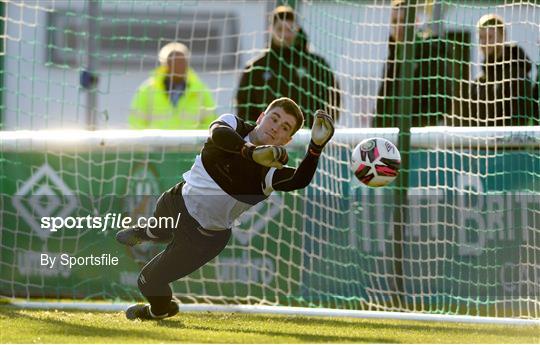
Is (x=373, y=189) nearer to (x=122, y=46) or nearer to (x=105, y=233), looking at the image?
(x=105, y=233)

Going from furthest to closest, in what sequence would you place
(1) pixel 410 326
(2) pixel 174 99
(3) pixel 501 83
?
(2) pixel 174 99, (3) pixel 501 83, (1) pixel 410 326

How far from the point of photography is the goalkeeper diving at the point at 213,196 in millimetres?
7777

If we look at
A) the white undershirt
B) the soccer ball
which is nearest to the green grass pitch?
the white undershirt

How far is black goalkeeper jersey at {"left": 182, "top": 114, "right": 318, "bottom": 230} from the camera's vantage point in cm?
783

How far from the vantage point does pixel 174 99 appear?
36.6 ft

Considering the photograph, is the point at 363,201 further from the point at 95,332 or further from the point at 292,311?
the point at 95,332

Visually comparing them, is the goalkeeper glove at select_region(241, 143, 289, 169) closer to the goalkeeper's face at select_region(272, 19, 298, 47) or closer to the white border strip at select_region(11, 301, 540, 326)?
the white border strip at select_region(11, 301, 540, 326)

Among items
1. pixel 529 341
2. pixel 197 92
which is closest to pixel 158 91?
pixel 197 92

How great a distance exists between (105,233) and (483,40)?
3273 millimetres

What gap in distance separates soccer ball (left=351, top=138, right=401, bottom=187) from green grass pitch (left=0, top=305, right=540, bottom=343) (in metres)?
0.97

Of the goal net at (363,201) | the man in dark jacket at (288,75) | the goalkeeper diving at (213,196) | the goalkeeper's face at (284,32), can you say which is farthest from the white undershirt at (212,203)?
the goalkeeper's face at (284,32)

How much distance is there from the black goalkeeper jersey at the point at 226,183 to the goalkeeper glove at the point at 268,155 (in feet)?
1.58

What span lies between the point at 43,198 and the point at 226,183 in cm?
239

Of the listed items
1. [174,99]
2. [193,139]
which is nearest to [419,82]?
[193,139]
